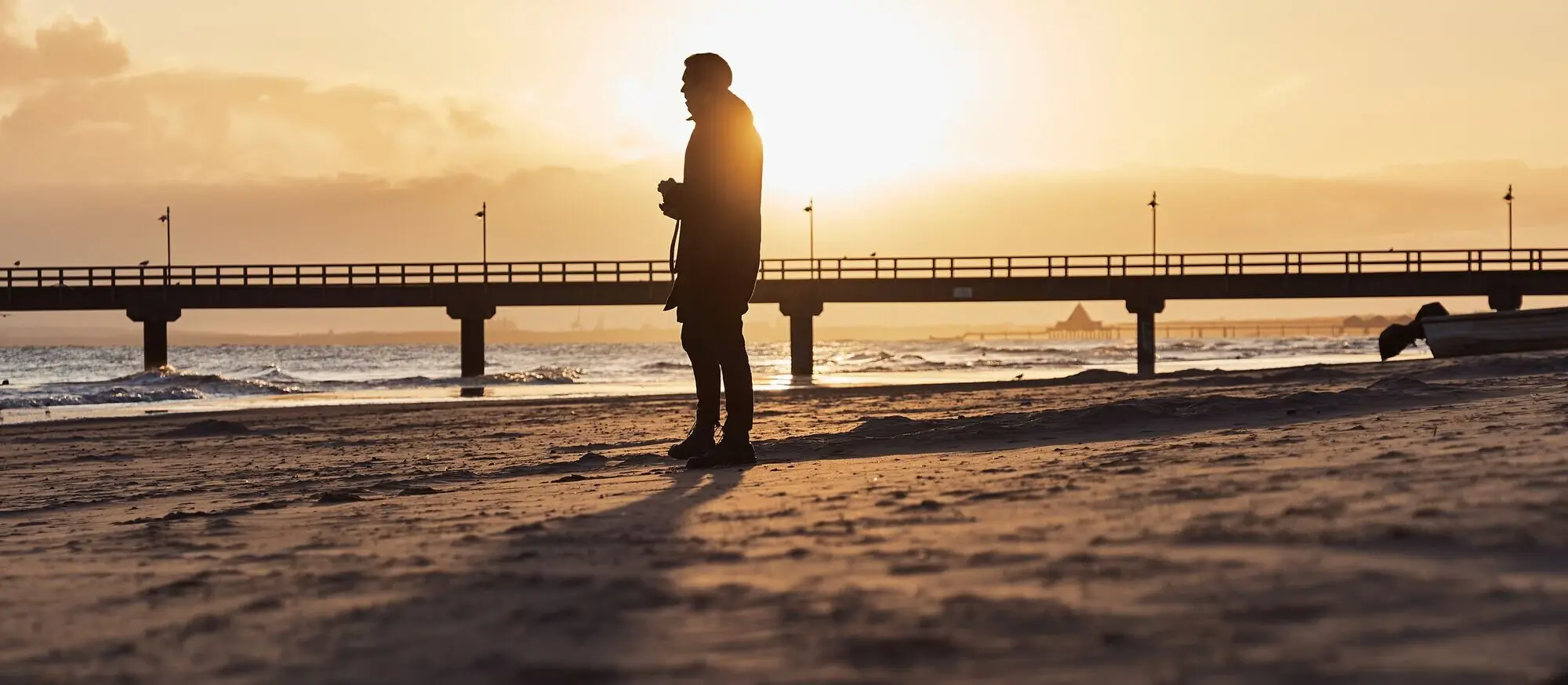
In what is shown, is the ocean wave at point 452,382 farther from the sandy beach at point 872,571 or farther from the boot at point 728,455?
the sandy beach at point 872,571

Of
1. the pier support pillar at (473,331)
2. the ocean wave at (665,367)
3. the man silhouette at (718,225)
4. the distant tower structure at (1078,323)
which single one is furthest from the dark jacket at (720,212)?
the distant tower structure at (1078,323)

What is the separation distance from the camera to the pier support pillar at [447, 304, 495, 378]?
37.6 m

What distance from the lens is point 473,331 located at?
38.1m

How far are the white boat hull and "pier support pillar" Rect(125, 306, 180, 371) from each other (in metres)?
34.0

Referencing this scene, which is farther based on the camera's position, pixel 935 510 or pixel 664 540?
pixel 935 510

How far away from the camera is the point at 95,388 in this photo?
2842 centimetres

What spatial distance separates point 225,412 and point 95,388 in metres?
12.6

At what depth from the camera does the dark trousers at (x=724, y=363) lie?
596 centimetres

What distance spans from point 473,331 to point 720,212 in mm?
33373

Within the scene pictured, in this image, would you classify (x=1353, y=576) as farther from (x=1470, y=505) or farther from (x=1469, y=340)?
(x=1469, y=340)

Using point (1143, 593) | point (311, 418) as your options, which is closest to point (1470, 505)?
point (1143, 593)

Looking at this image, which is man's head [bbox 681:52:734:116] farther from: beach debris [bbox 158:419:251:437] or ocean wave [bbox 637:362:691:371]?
ocean wave [bbox 637:362:691:371]

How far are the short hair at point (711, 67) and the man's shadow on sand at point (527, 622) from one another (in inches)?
122

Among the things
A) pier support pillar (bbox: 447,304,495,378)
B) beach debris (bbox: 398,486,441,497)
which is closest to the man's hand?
beach debris (bbox: 398,486,441,497)
